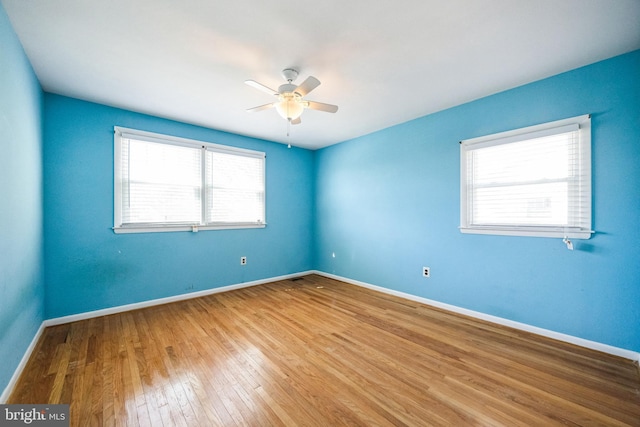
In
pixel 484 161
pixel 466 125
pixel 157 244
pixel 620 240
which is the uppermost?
pixel 466 125

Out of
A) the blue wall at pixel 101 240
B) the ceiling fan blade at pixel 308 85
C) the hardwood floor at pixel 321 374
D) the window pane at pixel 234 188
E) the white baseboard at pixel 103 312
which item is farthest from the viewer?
the window pane at pixel 234 188

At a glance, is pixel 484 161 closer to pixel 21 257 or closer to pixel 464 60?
pixel 464 60

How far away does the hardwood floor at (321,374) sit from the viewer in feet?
4.98

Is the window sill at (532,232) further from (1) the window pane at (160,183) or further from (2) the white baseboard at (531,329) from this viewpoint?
(1) the window pane at (160,183)

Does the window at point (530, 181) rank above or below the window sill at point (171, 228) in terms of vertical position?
above

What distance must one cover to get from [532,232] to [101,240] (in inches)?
196

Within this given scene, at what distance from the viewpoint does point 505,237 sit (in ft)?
9.07

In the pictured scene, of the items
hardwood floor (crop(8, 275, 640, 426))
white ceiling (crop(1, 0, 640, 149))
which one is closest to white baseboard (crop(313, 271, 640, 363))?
hardwood floor (crop(8, 275, 640, 426))

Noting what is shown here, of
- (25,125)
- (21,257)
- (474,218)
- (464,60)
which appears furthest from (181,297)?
(464,60)

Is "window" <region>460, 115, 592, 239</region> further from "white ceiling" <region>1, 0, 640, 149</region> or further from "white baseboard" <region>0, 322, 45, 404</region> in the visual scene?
"white baseboard" <region>0, 322, 45, 404</region>

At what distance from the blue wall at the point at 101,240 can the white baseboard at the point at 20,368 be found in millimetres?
425

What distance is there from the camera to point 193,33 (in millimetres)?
1864

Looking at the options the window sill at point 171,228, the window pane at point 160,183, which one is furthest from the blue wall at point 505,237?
the window pane at point 160,183

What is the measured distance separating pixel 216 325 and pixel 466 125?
384 cm
